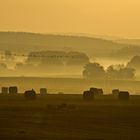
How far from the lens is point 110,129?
64.8 m

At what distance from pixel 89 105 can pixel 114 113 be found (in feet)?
37.0

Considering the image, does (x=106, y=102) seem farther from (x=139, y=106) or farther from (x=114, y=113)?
(x=114, y=113)

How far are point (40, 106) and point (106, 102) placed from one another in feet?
42.4

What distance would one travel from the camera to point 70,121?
7112 centimetres

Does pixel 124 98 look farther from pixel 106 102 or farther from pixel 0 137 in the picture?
pixel 0 137

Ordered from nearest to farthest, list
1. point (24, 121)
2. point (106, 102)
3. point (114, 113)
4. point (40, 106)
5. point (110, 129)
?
point (110, 129), point (24, 121), point (114, 113), point (40, 106), point (106, 102)

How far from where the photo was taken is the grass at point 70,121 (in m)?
60.0

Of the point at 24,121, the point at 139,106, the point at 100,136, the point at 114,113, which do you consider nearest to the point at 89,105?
the point at 139,106

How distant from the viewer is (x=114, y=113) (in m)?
80.4

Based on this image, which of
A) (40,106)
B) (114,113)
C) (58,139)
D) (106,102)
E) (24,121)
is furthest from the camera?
(106,102)

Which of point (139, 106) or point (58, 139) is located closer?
point (58, 139)

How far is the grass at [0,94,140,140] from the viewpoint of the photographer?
6003cm

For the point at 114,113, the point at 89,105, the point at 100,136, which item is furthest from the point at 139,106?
the point at 100,136

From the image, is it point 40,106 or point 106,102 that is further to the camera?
point 106,102
